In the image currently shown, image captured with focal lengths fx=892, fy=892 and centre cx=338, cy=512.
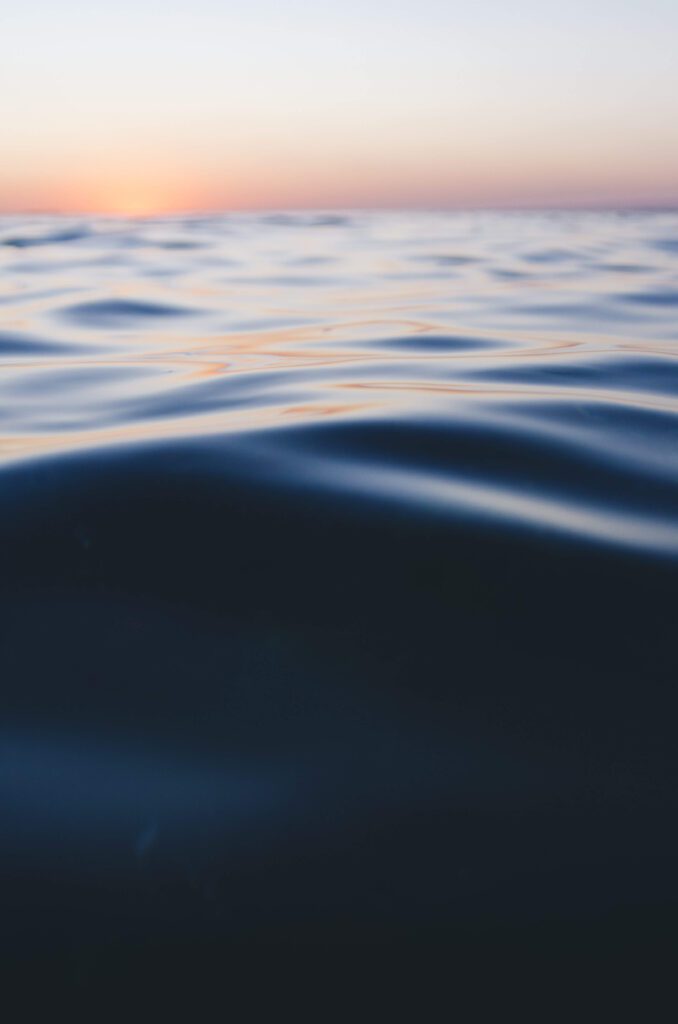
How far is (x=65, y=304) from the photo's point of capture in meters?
5.28

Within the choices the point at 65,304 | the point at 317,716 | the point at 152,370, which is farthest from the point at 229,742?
the point at 65,304

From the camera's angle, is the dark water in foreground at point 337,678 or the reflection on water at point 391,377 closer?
the dark water in foreground at point 337,678

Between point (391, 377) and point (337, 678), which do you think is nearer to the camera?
point (337, 678)

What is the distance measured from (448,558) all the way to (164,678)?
482mm

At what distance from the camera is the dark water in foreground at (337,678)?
2.79ft

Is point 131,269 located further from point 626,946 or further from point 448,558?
A: point 626,946

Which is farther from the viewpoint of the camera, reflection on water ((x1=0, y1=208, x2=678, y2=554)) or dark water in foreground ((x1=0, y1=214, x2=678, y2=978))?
reflection on water ((x1=0, y1=208, x2=678, y2=554))

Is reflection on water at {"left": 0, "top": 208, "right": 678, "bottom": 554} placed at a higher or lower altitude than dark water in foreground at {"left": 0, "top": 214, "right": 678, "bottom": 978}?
higher

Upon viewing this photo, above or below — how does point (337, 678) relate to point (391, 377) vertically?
below

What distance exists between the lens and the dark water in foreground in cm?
85

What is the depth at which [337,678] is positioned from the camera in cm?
114

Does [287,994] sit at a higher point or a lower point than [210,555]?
lower

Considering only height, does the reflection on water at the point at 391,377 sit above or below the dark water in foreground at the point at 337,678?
above

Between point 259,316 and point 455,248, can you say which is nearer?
point 259,316
